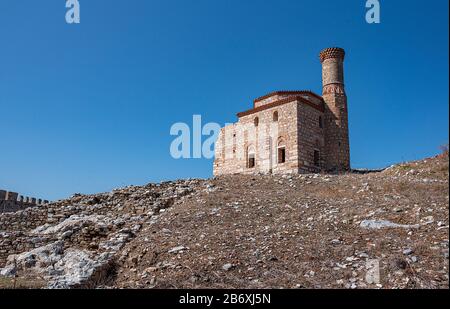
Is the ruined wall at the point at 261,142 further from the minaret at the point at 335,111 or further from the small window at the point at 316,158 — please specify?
the minaret at the point at 335,111

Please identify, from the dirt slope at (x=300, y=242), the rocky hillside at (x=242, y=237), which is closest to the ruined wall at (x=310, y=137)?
the rocky hillside at (x=242, y=237)

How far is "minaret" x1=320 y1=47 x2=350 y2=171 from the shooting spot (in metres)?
23.5

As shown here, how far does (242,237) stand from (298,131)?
13.7m

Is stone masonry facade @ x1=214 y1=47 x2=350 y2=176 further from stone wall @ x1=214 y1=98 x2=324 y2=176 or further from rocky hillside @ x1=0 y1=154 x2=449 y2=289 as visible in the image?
rocky hillside @ x1=0 y1=154 x2=449 y2=289

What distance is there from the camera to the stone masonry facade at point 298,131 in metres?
21.9

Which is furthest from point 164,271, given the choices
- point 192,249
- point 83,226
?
point 83,226

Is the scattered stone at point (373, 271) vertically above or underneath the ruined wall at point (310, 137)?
underneath

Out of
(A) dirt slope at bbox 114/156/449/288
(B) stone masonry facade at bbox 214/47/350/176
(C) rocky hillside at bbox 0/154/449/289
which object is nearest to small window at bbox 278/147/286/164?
(B) stone masonry facade at bbox 214/47/350/176

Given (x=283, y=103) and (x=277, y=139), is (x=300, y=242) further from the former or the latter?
(x=283, y=103)

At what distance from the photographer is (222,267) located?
7496 millimetres

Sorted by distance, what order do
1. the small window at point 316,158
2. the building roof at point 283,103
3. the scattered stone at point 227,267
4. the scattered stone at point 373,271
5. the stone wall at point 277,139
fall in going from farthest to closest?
1. the small window at point 316,158
2. the building roof at point 283,103
3. the stone wall at point 277,139
4. the scattered stone at point 227,267
5. the scattered stone at point 373,271

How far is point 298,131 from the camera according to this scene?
2170 centimetres

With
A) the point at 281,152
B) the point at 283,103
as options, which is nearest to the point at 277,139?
the point at 281,152
